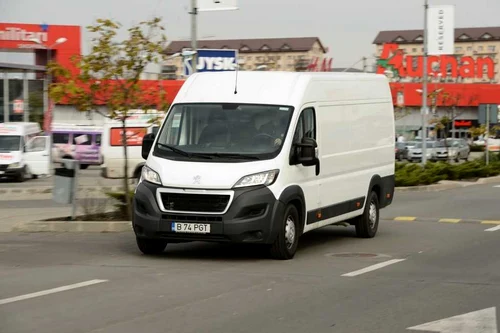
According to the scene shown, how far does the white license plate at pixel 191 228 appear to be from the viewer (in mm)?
11820

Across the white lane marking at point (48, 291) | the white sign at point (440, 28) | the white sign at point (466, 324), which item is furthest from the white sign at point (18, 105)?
the white sign at point (466, 324)

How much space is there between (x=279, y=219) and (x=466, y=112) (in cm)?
8889

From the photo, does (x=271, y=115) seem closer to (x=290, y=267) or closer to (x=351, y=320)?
(x=290, y=267)

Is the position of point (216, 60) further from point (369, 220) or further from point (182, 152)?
point (182, 152)

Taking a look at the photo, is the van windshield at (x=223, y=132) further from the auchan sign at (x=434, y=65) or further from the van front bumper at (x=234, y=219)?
the auchan sign at (x=434, y=65)

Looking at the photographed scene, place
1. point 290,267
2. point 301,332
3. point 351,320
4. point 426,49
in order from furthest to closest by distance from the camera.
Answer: point 426,49
point 290,267
point 351,320
point 301,332

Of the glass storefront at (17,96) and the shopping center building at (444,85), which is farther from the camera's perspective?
the shopping center building at (444,85)

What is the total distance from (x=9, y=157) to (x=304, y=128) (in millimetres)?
26272

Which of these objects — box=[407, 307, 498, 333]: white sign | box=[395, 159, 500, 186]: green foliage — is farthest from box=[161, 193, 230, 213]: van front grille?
box=[395, 159, 500, 186]: green foliage

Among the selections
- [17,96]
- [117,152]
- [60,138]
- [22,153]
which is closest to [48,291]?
[117,152]

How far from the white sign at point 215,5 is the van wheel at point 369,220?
274 inches

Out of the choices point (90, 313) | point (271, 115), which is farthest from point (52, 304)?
point (271, 115)

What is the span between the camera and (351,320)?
8086 mm

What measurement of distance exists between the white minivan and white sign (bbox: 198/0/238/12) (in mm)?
6961
